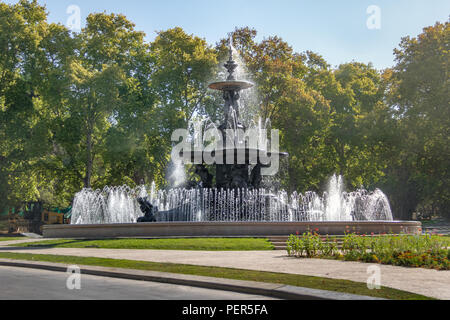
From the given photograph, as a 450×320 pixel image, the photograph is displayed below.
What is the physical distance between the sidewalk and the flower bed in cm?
59

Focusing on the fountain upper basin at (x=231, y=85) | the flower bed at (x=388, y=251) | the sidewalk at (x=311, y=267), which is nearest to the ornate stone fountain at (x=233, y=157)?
the fountain upper basin at (x=231, y=85)

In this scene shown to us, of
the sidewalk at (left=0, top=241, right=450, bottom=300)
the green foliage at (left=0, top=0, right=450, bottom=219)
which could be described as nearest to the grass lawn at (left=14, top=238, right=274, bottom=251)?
the sidewalk at (left=0, top=241, right=450, bottom=300)

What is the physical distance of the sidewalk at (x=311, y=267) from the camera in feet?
31.8

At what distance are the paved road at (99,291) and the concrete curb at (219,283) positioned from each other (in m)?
→ 0.24

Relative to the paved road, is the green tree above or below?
above

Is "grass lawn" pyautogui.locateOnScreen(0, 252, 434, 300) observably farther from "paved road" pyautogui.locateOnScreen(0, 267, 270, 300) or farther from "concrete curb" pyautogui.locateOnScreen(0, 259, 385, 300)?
"paved road" pyautogui.locateOnScreen(0, 267, 270, 300)

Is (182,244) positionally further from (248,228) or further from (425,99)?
(425,99)

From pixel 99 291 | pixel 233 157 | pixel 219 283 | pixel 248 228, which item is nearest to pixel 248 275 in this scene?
pixel 219 283

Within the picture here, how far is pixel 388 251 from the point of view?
1388 centimetres

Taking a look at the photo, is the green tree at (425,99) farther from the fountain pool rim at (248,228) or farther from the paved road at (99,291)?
the paved road at (99,291)

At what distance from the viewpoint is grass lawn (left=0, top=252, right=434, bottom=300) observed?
28.6 ft
